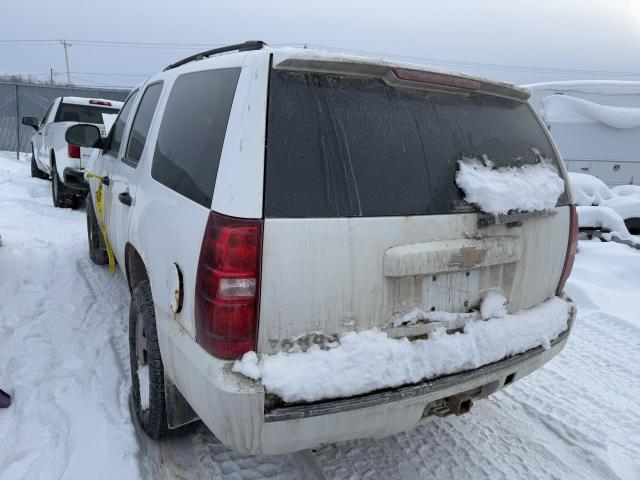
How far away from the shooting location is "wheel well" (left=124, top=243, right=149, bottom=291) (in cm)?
301

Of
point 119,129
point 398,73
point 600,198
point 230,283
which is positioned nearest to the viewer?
point 230,283

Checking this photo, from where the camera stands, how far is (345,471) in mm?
2576

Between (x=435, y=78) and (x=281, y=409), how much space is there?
152cm

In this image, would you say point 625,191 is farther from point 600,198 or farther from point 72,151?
point 72,151

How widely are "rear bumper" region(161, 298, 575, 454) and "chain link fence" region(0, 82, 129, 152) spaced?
16766 millimetres

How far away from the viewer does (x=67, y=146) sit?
792 centimetres

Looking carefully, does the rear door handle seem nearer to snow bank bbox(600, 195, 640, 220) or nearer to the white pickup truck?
the white pickup truck

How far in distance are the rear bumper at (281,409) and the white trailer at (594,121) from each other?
13849mm

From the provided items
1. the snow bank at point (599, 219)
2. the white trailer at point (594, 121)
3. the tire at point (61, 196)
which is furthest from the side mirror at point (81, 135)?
the white trailer at point (594, 121)

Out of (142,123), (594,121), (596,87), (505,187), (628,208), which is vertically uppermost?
(596,87)

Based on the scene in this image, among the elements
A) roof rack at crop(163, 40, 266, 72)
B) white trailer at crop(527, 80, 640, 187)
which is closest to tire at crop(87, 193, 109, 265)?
roof rack at crop(163, 40, 266, 72)

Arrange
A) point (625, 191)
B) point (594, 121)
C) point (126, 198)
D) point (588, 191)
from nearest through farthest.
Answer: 1. point (126, 198)
2. point (588, 191)
3. point (625, 191)
4. point (594, 121)

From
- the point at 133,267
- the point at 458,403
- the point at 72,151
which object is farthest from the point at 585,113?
the point at 133,267

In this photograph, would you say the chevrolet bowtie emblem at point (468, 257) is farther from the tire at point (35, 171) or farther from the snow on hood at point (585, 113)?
the snow on hood at point (585, 113)
